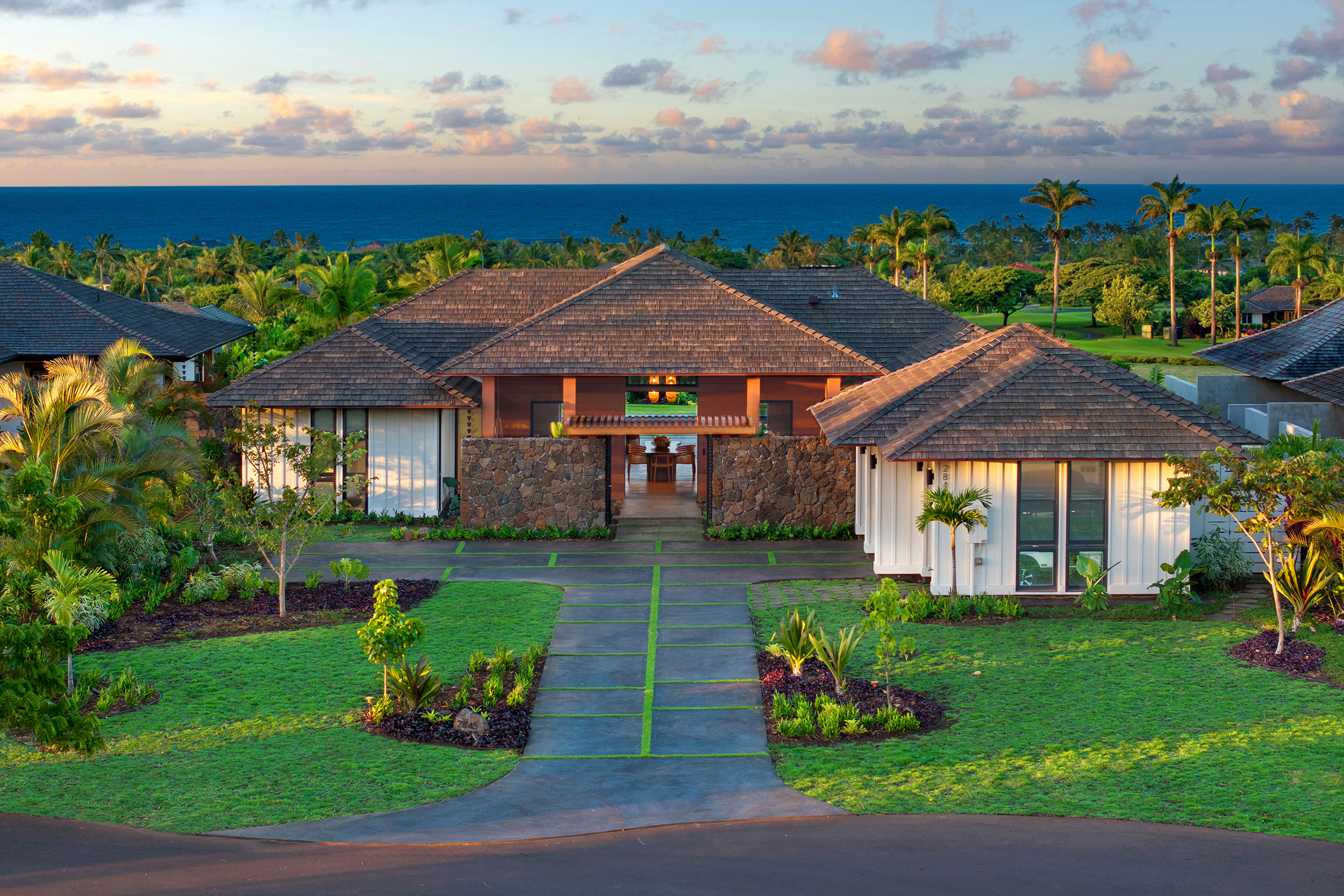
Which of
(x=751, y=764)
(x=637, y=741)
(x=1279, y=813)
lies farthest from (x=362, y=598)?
(x=1279, y=813)

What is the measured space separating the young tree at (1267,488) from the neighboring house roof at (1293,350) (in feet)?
40.9

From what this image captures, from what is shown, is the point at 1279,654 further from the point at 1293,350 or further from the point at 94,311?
the point at 94,311

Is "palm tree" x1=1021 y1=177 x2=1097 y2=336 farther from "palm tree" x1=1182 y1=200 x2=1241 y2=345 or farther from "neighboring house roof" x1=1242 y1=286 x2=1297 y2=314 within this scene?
"neighboring house roof" x1=1242 y1=286 x2=1297 y2=314

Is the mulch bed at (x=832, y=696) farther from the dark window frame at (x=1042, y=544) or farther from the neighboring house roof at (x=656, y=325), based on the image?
the neighboring house roof at (x=656, y=325)

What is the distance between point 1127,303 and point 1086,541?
63.5 metres

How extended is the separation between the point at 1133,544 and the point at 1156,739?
638 cm

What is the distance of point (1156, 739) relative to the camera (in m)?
13.1

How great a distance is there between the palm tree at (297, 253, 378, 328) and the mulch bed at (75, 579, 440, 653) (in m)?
19.8

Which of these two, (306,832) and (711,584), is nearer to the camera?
(306,832)

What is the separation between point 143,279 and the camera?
76.6 metres

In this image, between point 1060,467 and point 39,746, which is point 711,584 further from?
point 39,746

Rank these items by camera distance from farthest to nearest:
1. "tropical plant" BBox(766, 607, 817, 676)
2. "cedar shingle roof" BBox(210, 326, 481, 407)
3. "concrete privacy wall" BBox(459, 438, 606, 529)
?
1. "cedar shingle roof" BBox(210, 326, 481, 407)
2. "concrete privacy wall" BBox(459, 438, 606, 529)
3. "tropical plant" BBox(766, 607, 817, 676)

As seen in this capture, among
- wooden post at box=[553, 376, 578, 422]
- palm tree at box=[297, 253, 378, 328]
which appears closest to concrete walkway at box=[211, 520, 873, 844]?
wooden post at box=[553, 376, 578, 422]

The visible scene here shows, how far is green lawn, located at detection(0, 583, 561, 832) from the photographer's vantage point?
11.5 metres
